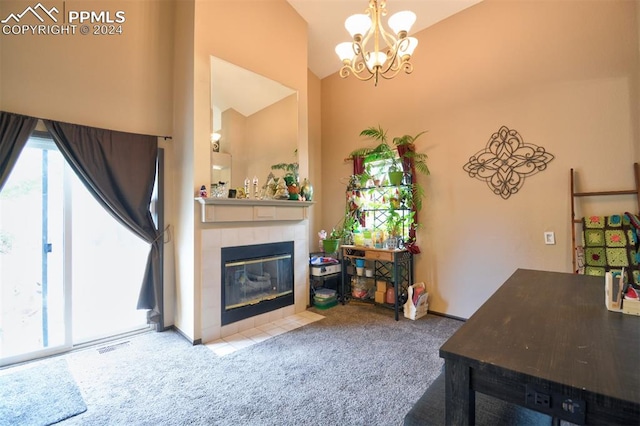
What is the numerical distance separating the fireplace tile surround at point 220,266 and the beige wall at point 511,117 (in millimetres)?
1480

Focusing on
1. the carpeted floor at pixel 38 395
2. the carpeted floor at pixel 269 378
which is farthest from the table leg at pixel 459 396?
the carpeted floor at pixel 38 395

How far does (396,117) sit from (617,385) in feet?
11.4

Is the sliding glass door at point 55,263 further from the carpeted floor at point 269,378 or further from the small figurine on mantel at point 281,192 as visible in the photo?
the small figurine on mantel at point 281,192

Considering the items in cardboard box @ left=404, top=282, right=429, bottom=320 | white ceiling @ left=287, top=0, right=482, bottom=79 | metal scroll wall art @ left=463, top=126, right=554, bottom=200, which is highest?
white ceiling @ left=287, top=0, right=482, bottom=79

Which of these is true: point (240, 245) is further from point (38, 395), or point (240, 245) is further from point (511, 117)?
point (511, 117)

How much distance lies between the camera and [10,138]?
2156 millimetres

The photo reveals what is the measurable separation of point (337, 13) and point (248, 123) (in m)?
1.77

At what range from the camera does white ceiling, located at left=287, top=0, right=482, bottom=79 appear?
3.15m

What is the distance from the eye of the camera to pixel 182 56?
287cm

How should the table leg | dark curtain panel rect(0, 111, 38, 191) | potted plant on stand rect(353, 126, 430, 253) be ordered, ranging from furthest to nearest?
potted plant on stand rect(353, 126, 430, 253)
dark curtain panel rect(0, 111, 38, 191)
the table leg

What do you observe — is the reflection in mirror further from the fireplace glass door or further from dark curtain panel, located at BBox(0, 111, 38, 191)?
dark curtain panel, located at BBox(0, 111, 38, 191)

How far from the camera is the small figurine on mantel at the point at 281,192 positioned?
3254mm

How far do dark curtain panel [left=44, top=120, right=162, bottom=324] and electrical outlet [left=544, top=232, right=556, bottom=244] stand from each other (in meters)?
3.77

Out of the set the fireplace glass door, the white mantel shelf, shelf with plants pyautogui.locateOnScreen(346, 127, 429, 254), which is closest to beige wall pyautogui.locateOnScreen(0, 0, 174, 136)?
the white mantel shelf
